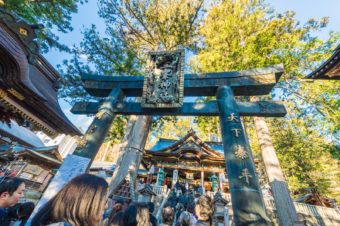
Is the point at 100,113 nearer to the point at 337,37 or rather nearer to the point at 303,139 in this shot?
the point at 337,37

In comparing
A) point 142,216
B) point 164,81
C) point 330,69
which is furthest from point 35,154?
point 330,69

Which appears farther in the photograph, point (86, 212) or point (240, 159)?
point (240, 159)

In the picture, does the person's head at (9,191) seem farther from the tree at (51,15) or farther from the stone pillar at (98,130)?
the tree at (51,15)

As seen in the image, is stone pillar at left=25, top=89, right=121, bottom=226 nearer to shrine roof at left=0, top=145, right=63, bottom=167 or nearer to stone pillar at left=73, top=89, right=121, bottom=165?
stone pillar at left=73, top=89, right=121, bottom=165

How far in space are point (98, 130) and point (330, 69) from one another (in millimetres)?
7719

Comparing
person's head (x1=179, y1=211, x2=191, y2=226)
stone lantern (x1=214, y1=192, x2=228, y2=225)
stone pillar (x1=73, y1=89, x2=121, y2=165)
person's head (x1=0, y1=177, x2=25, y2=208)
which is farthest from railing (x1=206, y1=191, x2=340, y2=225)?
person's head (x1=0, y1=177, x2=25, y2=208)

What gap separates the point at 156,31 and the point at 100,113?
7722 millimetres

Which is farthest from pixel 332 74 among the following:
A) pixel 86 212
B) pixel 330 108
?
pixel 86 212

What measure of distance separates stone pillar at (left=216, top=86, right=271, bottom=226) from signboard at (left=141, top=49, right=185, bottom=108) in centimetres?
120

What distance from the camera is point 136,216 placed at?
218 cm

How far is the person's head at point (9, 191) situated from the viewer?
2.18m

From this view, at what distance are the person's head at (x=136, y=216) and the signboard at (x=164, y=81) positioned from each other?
2.40m

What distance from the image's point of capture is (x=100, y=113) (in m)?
4.25

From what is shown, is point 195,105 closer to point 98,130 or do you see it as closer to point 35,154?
point 98,130
